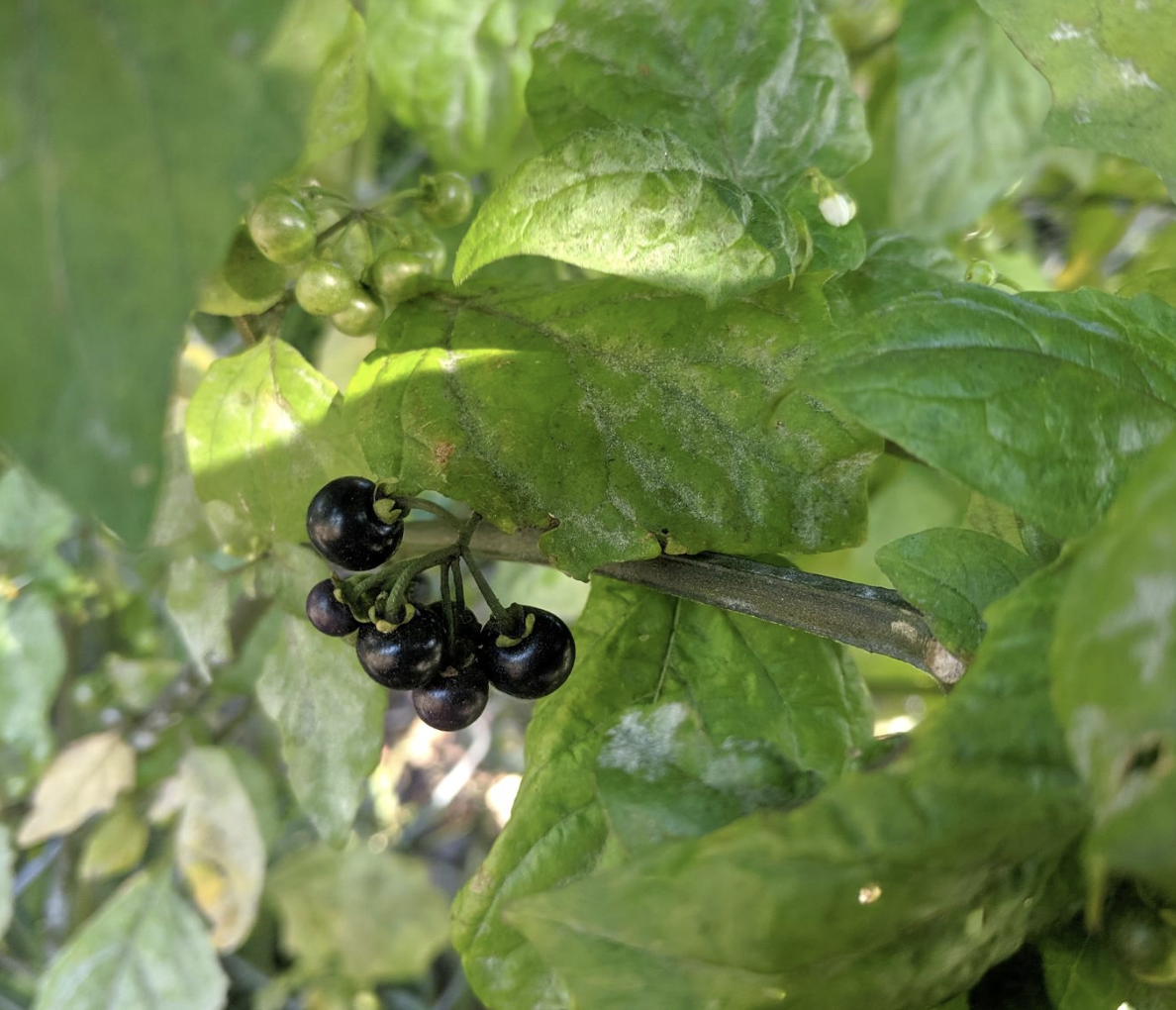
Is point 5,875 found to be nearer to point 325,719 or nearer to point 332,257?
point 325,719

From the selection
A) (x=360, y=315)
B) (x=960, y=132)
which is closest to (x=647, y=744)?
(x=360, y=315)

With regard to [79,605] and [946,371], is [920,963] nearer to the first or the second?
[946,371]

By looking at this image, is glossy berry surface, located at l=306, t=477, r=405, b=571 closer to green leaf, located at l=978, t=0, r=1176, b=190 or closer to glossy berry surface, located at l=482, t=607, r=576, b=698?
glossy berry surface, located at l=482, t=607, r=576, b=698

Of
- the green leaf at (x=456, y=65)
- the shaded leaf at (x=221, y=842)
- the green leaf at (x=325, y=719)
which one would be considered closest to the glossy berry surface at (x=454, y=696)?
the green leaf at (x=325, y=719)

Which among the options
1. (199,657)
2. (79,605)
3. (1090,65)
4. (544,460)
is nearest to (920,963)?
(544,460)

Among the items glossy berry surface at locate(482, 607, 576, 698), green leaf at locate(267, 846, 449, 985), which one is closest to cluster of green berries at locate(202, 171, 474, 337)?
glossy berry surface at locate(482, 607, 576, 698)

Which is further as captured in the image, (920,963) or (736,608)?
(736,608)

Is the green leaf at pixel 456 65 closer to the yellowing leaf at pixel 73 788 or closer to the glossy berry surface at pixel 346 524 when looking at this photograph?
the glossy berry surface at pixel 346 524
